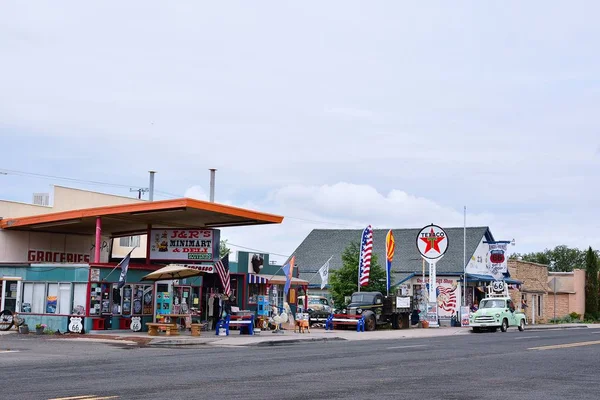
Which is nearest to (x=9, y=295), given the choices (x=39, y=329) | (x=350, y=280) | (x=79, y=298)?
(x=39, y=329)

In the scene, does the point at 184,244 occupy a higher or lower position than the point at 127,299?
higher

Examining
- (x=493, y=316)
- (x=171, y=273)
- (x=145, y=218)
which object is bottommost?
(x=493, y=316)

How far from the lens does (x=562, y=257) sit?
137 metres

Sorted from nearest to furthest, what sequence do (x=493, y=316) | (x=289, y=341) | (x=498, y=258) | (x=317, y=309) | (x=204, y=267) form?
(x=289, y=341) < (x=204, y=267) < (x=493, y=316) < (x=317, y=309) < (x=498, y=258)

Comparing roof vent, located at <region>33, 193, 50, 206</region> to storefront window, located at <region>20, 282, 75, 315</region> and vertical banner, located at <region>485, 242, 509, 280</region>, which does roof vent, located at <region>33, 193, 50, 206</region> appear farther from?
vertical banner, located at <region>485, 242, 509, 280</region>

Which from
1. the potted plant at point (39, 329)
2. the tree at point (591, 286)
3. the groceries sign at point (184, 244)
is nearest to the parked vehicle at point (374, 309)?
the groceries sign at point (184, 244)

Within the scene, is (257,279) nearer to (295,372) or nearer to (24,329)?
(24,329)

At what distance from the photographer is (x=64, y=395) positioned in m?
12.8

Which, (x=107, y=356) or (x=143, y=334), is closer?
(x=107, y=356)

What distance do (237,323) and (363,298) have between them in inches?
401

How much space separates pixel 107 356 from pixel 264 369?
5823 millimetres

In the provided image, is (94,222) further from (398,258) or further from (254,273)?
(398,258)

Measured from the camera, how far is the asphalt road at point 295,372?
1370 cm

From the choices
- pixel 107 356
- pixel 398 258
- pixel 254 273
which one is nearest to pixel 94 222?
pixel 254 273
